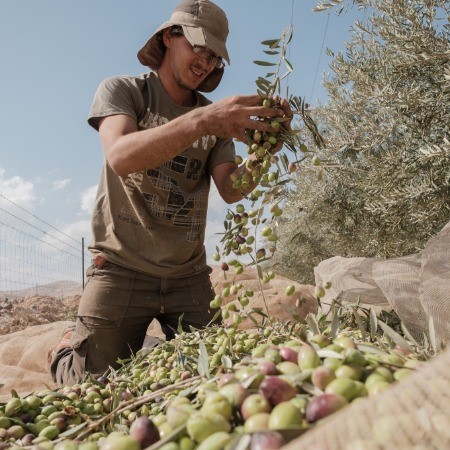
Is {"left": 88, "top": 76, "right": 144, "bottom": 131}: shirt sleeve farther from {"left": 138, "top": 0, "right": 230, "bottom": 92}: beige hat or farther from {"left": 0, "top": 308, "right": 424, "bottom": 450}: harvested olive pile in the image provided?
{"left": 0, "top": 308, "right": 424, "bottom": 450}: harvested olive pile

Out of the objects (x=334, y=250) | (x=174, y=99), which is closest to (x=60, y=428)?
(x=174, y=99)

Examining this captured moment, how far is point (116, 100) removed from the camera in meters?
3.41

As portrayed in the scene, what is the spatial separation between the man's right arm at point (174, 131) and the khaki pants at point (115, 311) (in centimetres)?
108

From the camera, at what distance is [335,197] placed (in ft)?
28.2

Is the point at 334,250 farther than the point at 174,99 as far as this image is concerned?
Yes

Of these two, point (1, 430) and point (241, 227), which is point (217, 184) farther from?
point (1, 430)

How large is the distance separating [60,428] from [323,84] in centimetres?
694

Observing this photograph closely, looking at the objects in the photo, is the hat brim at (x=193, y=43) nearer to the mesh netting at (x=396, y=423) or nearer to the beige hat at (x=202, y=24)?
the beige hat at (x=202, y=24)

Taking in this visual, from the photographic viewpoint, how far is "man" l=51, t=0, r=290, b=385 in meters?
3.52

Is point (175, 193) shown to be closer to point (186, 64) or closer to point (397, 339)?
point (186, 64)

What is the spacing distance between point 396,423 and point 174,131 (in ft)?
7.46

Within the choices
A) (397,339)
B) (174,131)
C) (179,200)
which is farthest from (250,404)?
(179,200)

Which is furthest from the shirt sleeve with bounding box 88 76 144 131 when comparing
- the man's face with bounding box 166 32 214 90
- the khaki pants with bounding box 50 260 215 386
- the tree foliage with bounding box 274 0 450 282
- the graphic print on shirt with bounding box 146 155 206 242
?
the tree foliage with bounding box 274 0 450 282

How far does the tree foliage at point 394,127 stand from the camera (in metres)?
5.52
